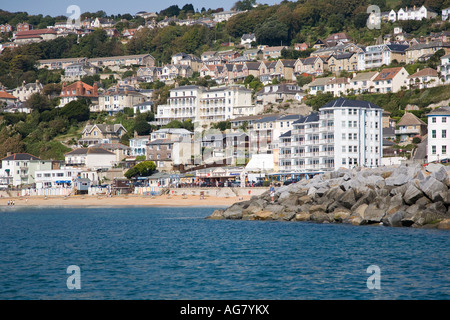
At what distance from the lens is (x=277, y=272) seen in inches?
1078

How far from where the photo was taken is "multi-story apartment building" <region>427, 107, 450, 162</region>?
6569 centimetres

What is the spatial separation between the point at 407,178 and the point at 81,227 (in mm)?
24456

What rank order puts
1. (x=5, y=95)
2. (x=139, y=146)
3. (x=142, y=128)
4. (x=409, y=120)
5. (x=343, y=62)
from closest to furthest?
1. (x=409, y=120)
2. (x=139, y=146)
3. (x=142, y=128)
4. (x=343, y=62)
5. (x=5, y=95)

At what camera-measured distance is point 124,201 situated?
80062mm

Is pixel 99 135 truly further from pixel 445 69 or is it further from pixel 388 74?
pixel 445 69

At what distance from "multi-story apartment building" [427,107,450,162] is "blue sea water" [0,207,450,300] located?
2634 centimetres

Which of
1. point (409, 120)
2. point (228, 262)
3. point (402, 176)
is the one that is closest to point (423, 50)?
point (409, 120)

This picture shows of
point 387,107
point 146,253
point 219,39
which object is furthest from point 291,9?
point 146,253

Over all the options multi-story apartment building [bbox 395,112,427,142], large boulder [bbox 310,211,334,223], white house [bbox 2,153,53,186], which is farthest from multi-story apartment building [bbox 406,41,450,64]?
large boulder [bbox 310,211,334,223]

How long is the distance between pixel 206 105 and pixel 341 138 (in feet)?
161

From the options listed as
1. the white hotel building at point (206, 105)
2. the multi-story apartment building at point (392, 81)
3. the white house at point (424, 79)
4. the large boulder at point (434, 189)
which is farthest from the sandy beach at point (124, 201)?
the white house at point (424, 79)

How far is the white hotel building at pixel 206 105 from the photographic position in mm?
116125

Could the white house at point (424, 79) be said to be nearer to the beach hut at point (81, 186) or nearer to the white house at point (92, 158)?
the white house at point (92, 158)

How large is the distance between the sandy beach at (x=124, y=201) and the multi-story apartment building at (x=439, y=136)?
20.2 meters
